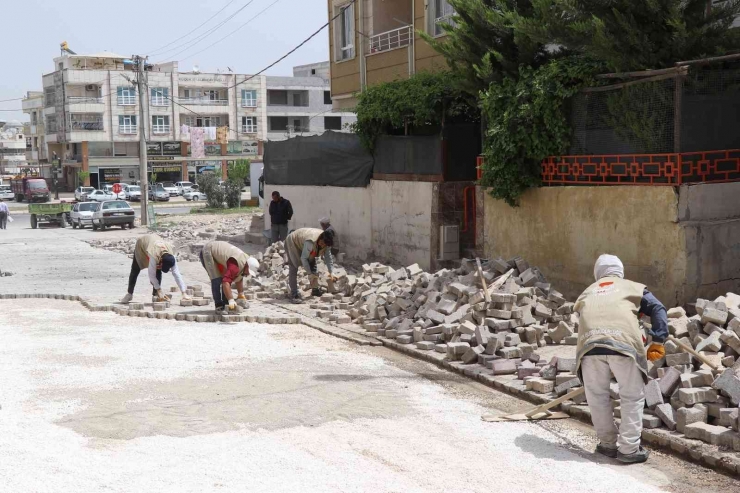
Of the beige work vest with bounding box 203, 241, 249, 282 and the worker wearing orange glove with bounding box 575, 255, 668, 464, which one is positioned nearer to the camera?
the worker wearing orange glove with bounding box 575, 255, 668, 464

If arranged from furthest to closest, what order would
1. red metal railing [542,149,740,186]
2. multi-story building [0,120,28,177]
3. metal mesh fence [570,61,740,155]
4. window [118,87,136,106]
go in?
multi-story building [0,120,28,177] → window [118,87,136,106] → metal mesh fence [570,61,740,155] → red metal railing [542,149,740,186]

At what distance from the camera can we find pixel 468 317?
420 inches

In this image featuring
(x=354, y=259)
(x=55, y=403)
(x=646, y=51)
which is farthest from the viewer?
(x=354, y=259)

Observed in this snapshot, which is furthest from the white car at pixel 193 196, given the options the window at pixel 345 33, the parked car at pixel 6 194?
the window at pixel 345 33

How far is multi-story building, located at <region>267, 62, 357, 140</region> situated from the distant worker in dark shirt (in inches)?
2277

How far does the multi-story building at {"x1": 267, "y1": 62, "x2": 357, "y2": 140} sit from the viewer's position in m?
78.1

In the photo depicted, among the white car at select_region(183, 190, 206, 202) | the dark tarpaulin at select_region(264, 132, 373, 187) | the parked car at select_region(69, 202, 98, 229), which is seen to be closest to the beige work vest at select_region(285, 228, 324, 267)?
the dark tarpaulin at select_region(264, 132, 373, 187)

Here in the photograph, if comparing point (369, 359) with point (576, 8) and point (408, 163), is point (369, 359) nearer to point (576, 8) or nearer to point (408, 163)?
point (576, 8)

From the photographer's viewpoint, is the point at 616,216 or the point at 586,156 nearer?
the point at 616,216

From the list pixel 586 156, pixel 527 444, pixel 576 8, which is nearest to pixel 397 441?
pixel 527 444

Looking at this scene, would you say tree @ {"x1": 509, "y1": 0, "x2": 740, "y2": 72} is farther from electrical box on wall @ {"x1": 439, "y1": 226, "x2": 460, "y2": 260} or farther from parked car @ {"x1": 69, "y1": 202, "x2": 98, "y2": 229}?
parked car @ {"x1": 69, "y1": 202, "x2": 98, "y2": 229}

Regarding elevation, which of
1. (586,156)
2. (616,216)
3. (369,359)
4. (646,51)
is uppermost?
(646,51)

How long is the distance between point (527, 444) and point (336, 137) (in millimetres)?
13738

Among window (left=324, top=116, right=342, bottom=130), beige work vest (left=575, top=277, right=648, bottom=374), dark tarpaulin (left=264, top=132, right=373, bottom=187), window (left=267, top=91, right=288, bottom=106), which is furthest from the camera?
window (left=267, top=91, right=288, bottom=106)
